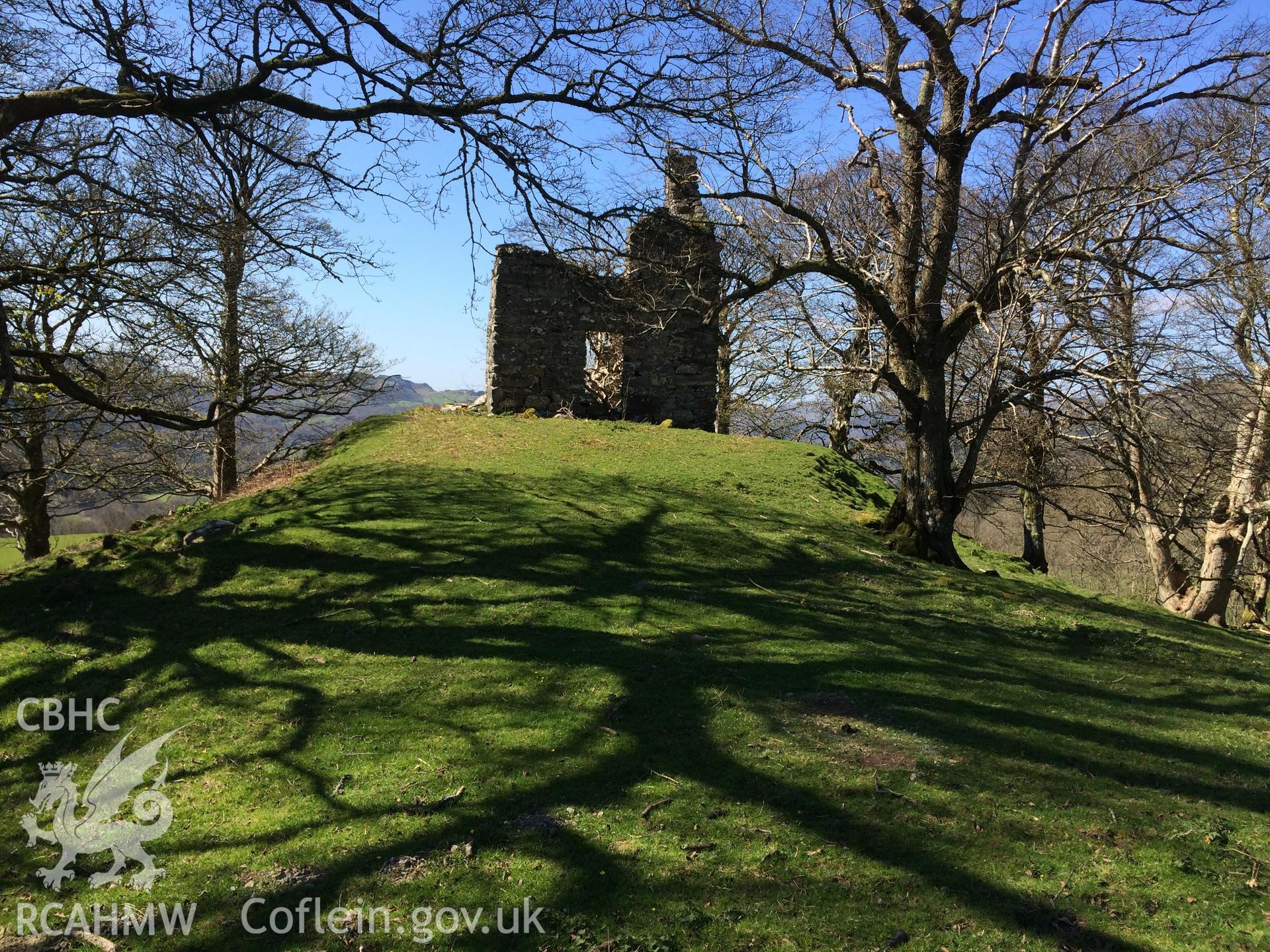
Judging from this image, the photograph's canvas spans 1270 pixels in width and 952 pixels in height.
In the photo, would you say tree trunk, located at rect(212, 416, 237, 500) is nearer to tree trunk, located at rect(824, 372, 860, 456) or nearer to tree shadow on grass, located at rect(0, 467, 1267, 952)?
tree shadow on grass, located at rect(0, 467, 1267, 952)

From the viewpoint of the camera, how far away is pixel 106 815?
4.34m

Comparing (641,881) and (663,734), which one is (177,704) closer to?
(663,734)

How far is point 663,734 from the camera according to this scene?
4.90m

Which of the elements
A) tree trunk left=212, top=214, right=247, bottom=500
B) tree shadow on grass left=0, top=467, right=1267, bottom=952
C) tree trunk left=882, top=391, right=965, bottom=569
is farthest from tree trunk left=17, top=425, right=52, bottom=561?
tree trunk left=882, top=391, right=965, bottom=569

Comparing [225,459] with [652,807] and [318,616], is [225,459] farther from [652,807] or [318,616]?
[652,807]

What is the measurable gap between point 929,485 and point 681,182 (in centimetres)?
532

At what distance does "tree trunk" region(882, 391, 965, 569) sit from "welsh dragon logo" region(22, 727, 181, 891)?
8504 millimetres

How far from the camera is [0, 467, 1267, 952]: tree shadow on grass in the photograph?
3.88 m

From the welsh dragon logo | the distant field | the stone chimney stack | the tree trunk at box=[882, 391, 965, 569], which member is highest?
the stone chimney stack

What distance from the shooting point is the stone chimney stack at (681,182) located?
7.18 meters

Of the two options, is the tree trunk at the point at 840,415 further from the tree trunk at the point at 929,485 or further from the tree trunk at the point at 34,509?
the tree trunk at the point at 34,509

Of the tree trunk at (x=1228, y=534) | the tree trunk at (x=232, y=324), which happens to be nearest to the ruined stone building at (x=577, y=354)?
the tree trunk at (x=232, y=324)

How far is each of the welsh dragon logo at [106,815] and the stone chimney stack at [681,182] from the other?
594 centimetres

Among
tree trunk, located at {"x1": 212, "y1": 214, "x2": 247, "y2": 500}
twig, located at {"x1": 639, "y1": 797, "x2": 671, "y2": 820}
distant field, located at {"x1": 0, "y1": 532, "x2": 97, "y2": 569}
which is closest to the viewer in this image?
twig, located at {"x1": 639, "y1": 797, "x2": 671, "y2": 820}
